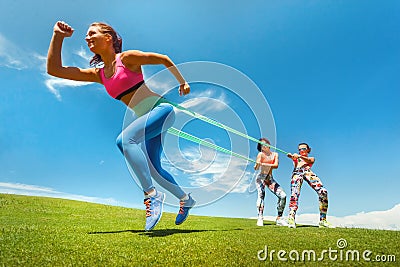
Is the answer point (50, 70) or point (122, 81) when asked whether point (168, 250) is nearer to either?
point (122, 81)

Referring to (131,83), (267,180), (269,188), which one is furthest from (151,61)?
(269,188)

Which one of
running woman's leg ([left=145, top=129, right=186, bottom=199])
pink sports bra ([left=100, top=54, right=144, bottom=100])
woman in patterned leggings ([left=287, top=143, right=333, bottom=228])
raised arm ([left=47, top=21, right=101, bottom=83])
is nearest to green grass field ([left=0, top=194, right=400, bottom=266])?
running woman's leg ([left=145, top=129, right=186, bottom=199])

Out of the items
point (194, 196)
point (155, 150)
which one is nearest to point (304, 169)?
point (194, 196)

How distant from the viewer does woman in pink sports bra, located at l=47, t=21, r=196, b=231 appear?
4637 millimetres

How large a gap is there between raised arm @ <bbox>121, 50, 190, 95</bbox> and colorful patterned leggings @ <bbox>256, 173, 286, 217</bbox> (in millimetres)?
5352

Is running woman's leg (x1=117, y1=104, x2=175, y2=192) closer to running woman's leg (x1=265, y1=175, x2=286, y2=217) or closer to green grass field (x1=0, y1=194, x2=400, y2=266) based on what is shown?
green grass field (x1=0, y1=194, x2=400, y2=266)

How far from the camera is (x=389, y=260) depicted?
3.38 metres

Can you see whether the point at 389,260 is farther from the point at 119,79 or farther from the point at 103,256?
the point at 119,79

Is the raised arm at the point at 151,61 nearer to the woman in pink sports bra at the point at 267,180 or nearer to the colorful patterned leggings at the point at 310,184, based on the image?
the colorful patterned leggings at the point at 310,184

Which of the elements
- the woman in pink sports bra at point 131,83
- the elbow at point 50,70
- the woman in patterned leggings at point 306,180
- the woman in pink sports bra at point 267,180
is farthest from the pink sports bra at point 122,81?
the woman in pink sports bra at point 267,180

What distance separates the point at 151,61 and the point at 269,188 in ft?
20.2

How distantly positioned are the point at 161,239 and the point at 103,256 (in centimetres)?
110

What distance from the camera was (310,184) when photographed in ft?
27.6

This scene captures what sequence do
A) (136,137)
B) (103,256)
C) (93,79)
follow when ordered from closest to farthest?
(103,256) < (136,137) < (93,79)
